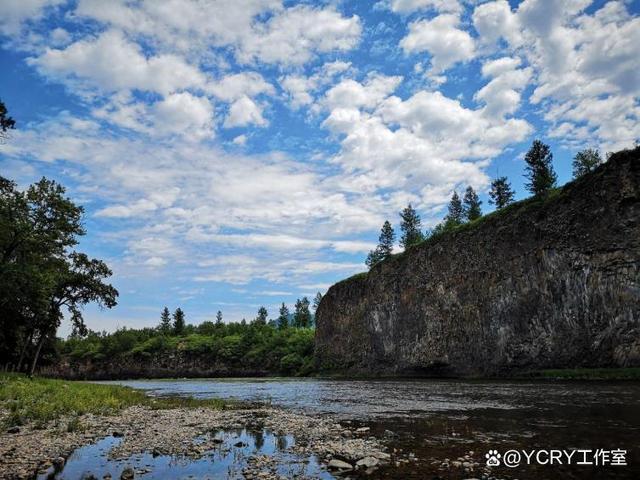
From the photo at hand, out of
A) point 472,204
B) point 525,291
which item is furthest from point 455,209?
point 525,291

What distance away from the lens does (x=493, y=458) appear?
1162cm

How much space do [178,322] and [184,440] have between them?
18121 centimetres

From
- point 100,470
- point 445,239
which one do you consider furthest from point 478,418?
point 445,239

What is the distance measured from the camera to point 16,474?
992cm

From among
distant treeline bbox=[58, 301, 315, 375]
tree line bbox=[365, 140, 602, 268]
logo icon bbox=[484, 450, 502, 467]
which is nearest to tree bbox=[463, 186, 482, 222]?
tree line bbox=[365, 140, 602, 268]

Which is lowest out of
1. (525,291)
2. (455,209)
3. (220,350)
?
(220,350)

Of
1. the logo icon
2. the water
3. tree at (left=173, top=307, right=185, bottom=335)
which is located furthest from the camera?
tree at (left=173, top=307, right=185, bottom=335)

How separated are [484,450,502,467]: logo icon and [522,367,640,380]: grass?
39257 millimetres

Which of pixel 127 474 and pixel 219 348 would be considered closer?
pixel 127 474

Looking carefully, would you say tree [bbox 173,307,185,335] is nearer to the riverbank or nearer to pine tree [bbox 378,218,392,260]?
pine tree [bbox 378,218,392,260]

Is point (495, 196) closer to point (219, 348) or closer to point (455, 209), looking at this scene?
point (455, 209)

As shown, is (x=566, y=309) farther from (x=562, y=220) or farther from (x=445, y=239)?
(x=445, y=239)

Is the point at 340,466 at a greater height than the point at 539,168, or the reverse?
the point at 539,168

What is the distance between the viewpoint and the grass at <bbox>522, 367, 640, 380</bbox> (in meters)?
42.5
